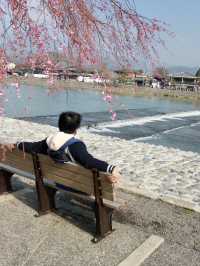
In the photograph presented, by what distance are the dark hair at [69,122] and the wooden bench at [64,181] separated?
0.40m

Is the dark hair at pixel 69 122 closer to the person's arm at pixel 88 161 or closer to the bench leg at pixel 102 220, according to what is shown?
the person's arm at pixel 88 161

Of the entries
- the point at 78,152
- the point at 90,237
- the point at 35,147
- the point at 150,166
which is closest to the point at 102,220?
the point at 90,237

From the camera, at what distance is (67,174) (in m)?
4.62

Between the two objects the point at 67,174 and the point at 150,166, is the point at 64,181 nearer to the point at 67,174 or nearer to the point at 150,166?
the point at 67,174

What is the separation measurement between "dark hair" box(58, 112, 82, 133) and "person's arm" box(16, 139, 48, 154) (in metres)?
0.47

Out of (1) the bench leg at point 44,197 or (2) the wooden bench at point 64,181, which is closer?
(2) the wooden bench at point 64,181

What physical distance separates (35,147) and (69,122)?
73 centimetres

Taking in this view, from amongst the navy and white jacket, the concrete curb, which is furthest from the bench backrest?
the concrete curb

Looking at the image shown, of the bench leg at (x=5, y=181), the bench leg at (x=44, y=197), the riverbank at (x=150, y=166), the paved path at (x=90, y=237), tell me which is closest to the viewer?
the paved path at (x=90, y=237)

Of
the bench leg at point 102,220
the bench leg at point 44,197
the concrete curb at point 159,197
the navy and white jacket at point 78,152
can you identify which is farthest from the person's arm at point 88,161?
the concrete curb at point 159,197

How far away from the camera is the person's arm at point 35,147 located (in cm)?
510

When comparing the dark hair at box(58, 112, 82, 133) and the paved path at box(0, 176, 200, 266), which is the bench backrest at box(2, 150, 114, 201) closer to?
the dark hair at box(58, 112, 82, 133)

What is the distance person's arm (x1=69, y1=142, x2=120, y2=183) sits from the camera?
4309mm

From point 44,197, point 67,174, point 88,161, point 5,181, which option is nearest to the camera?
point 88,161
